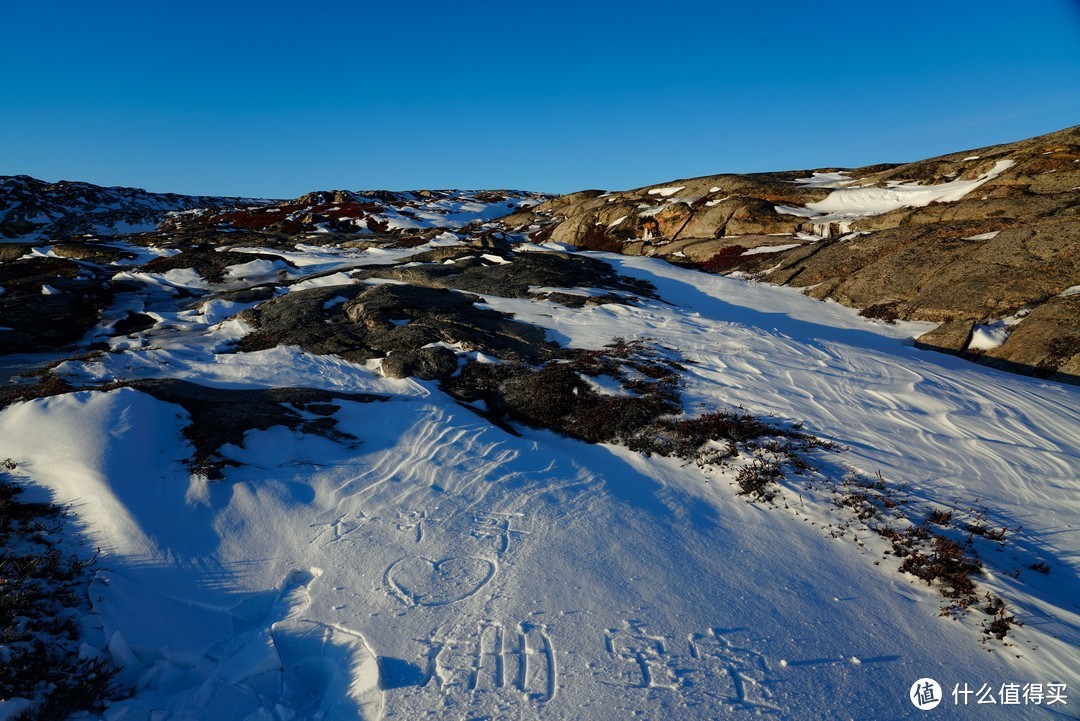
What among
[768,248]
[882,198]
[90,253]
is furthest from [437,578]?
[90,253]

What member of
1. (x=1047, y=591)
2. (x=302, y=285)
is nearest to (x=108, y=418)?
(x=1047, y=591)

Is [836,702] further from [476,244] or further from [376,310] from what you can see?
[476,244]

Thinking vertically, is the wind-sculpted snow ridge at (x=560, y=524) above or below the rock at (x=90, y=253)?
below

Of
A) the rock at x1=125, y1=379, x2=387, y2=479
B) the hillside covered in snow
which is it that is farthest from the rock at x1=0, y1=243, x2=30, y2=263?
the rock at x1=125, y1=379, x2=387, y2=479

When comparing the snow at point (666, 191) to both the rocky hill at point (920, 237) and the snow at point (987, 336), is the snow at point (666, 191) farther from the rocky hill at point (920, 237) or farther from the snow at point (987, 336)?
the snow at point (987, 336)

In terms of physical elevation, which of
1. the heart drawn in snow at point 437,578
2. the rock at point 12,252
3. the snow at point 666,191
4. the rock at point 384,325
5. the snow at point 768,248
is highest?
the snow at point 666,191

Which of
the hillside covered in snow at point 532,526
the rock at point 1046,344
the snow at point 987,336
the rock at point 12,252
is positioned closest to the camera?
the hillside covered in snow at point 532,526

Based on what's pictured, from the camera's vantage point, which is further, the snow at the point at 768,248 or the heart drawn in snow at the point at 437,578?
the snow at the point at 768,248

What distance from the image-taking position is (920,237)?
883 inches

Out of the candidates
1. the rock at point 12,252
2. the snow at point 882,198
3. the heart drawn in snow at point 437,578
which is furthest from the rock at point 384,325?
the rock at point 12,252

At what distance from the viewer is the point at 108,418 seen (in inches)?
306

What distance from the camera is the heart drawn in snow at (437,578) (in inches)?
225

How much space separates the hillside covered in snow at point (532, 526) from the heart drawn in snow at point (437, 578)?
4 cm

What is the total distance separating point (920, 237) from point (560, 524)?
2405 cm
